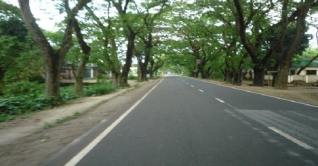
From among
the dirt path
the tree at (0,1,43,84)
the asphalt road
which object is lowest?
the dirt path

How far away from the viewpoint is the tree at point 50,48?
1311 cm

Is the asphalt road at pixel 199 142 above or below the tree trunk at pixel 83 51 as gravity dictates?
below

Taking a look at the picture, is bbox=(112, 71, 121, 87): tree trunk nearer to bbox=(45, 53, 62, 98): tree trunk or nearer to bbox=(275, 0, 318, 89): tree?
bbox=(275, 0, 318, 89): tree

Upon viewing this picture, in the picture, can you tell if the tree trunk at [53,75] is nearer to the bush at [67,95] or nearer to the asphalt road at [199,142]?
the bush at [67,95]

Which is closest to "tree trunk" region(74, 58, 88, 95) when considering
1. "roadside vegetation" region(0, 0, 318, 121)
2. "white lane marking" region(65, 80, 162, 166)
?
"roadside vegetation" region(0, 0, 318, 121)

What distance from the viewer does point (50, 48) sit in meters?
13.8

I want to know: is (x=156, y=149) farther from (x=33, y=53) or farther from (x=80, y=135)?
(x=33, y=53)

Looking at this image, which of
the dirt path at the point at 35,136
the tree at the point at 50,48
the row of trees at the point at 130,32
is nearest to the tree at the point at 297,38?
the row of trees at the point at 130,32

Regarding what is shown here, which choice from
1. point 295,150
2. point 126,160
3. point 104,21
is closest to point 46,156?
point 126,160

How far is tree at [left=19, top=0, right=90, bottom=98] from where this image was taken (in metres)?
13.1

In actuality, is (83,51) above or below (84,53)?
above

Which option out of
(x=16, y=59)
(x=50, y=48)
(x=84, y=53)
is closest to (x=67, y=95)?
(x=84, y=53)

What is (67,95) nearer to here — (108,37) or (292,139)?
(108,37)

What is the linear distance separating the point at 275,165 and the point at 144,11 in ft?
86.9
